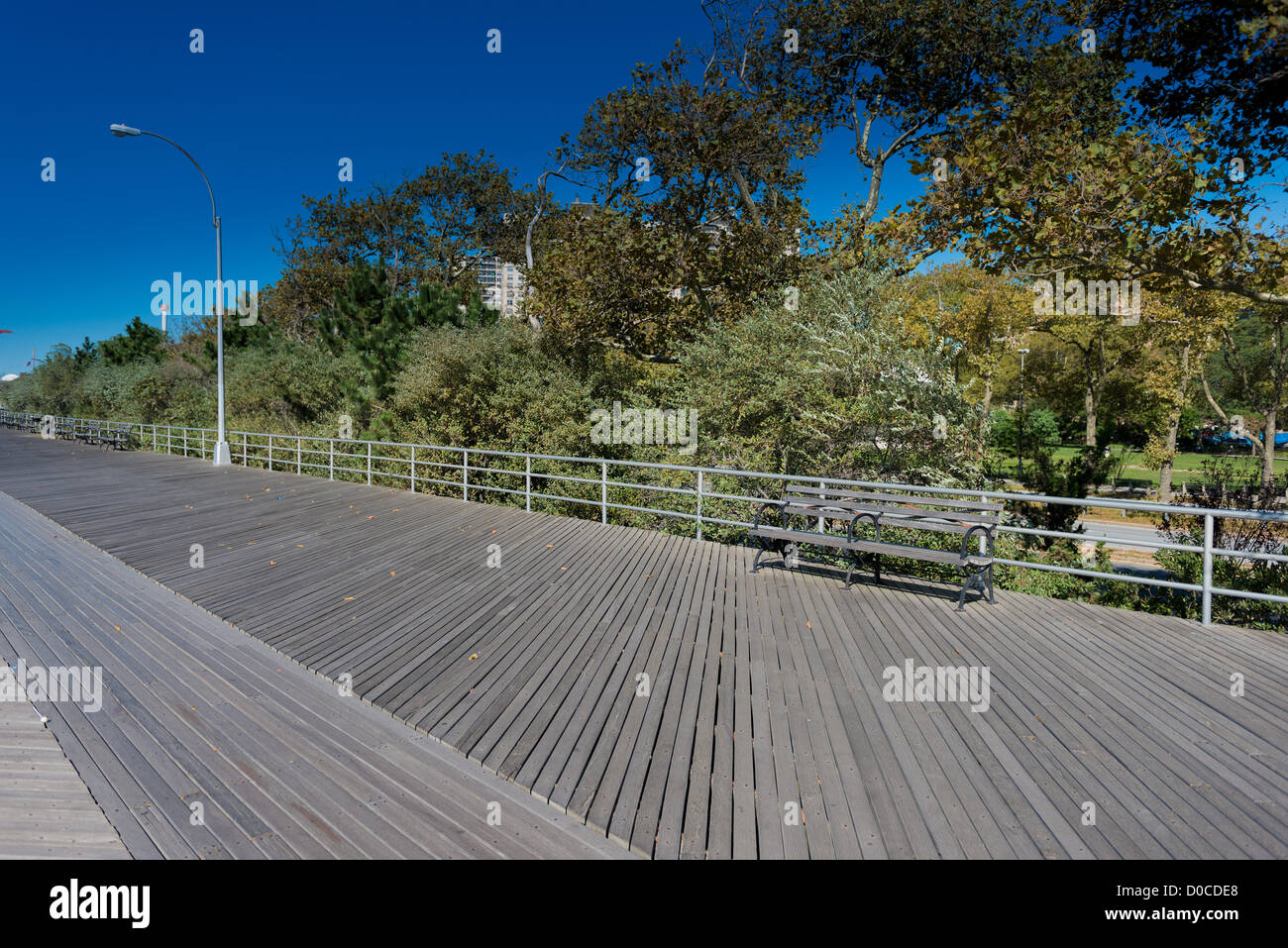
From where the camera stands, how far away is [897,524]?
668 centimetres

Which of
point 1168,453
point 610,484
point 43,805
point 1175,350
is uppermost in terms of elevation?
point 1175,350

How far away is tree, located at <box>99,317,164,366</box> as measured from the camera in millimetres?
41188

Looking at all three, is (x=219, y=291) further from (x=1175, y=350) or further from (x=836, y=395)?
(x=1175, y=350)

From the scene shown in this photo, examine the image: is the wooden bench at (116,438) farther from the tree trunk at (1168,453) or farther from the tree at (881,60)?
the tree trunk at (1168,453)

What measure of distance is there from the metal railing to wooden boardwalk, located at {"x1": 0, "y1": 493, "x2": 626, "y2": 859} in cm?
449

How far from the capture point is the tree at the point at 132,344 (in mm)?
41188

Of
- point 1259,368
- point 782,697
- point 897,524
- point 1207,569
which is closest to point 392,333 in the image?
point 897,524

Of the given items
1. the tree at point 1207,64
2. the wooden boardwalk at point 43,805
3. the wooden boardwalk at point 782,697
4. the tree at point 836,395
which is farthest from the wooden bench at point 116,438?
the tree at point 1207,64

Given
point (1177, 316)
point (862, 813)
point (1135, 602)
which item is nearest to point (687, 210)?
point (1135, 602)

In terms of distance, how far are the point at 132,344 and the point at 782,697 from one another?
170 ft

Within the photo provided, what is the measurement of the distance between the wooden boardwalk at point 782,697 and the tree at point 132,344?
4187cm
